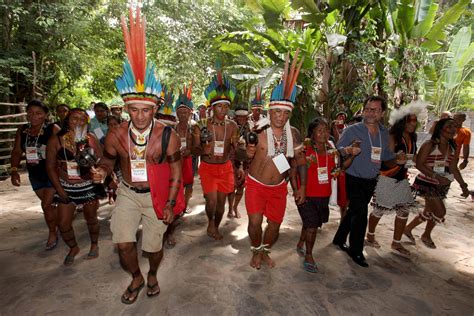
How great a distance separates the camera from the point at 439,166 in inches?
174

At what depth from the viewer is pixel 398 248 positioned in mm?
4531

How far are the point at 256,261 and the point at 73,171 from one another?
2468mm

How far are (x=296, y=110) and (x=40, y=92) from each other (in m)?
9.41

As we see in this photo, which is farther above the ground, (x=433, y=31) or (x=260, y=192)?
(x=433, y=31)

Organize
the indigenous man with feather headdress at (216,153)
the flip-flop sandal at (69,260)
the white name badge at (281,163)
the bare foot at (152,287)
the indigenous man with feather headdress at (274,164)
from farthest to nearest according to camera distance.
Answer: the indigenous man with feather headdress at (216,153) → the flip-flop sandal at (69,260) → the indigenous man with feather headdress at (274,164) → the white name badge at (281,163) → the bare foot at (152,287)

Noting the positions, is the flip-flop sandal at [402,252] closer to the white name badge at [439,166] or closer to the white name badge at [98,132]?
the white name badge at [439,166]

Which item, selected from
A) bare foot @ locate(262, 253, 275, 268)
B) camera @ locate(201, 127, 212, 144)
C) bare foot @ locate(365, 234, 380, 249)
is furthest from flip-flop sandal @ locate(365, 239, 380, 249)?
camera @ locate(201, 127, 212, 144)

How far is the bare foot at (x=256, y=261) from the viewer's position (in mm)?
3834

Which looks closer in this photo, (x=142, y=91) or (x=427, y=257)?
(x=142, y=91)

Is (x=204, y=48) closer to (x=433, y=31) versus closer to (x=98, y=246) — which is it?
(x=433, y=31)

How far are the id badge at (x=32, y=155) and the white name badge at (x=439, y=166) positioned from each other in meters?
5.49

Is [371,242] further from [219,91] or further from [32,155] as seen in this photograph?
[32,155]

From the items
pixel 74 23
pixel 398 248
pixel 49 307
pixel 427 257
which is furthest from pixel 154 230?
pixel 74 23

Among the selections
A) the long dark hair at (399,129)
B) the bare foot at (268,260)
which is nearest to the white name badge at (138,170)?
the bare foot at (268,260)
